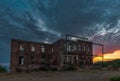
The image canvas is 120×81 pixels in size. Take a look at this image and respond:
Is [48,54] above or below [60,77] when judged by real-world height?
above

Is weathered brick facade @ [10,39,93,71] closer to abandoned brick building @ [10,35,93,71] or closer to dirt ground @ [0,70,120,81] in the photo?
abandoned brick building @ [10,35,93,71]

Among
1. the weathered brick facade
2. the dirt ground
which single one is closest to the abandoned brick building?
the weathered brick facade

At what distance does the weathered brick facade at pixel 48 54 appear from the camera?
156 feet

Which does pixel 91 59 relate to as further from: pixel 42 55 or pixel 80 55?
pixel 42 55

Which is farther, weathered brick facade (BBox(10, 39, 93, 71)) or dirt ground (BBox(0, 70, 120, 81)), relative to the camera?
weathered brick facade (BBox(10, 39, 93, 71))

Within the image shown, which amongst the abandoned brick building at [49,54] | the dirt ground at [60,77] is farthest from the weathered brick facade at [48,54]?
the dirt ground at [60,77]

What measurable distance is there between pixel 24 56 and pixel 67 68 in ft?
34.6

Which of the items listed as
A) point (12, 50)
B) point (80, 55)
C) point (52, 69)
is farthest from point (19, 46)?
point (80, 55)

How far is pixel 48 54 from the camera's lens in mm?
52719

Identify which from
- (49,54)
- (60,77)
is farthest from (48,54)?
(60,77)

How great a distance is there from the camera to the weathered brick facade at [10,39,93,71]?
→ 47606 millimetres

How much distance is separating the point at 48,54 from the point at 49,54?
261 millimetres

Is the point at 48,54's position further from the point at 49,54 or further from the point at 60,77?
the point at 60,77

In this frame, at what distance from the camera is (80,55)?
5438 cm
